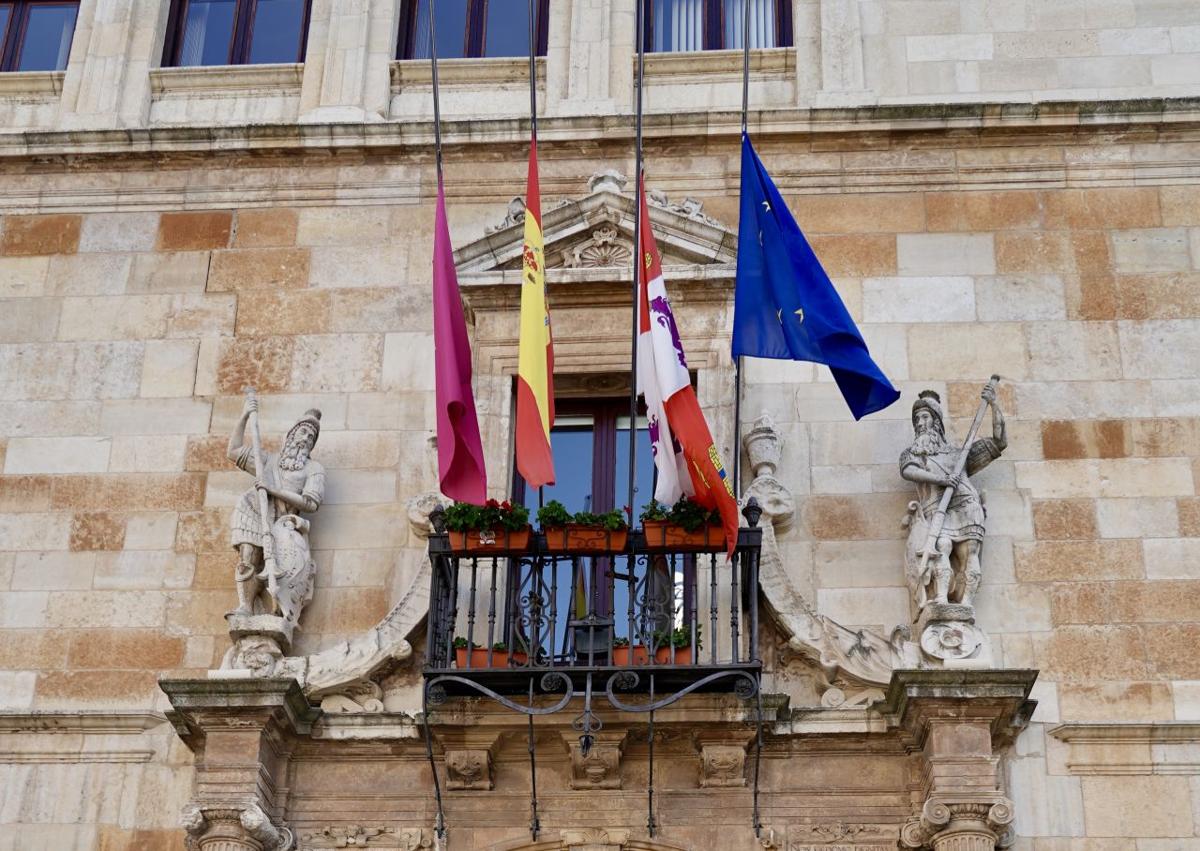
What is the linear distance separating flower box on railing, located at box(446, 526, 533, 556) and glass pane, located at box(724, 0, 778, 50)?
4.43 m

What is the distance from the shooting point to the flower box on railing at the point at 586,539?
12.0 meters

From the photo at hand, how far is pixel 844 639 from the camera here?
40.4 feet

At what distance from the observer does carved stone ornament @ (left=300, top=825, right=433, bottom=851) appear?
12016 millimetres

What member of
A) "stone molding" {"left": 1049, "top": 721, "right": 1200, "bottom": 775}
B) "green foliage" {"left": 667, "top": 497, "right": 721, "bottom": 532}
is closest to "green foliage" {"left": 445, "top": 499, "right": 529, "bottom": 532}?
"green foliage" {"left": 667, "top": 497, "right": 721, "bottom": 532}

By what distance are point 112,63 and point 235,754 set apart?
535 centimetres

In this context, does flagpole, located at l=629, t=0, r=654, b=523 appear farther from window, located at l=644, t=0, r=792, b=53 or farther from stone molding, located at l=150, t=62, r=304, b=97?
stone molding, located at l=150, t=62, r=304, b=97

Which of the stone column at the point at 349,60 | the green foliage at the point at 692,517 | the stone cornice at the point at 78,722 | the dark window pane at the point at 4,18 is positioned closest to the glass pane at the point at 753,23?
the stone column at the point at 349,60

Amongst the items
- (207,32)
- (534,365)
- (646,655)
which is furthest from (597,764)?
(207,32)

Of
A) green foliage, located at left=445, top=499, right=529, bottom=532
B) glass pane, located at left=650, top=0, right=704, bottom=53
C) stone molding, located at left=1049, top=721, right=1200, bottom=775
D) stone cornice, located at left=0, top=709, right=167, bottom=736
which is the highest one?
glass pane, located at left=650, top=0, right=704, bottom=53

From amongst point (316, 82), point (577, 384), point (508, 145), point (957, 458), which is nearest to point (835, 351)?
point (957, 458)

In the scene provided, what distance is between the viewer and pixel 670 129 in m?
14.2

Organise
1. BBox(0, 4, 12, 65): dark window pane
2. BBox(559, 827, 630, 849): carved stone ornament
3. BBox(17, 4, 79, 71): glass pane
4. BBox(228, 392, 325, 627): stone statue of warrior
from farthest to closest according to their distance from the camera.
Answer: BBox(0, 4, 12, 65): dark window pane < BBox(17, 4, 79, 71): glass pane < BBox(228, 392, 325, 627): stone statue of warrior < BBox(559, 827, 630, 849): carved stone ornament

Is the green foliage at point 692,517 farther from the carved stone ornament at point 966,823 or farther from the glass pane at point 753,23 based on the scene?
the glass pane at point 753,23

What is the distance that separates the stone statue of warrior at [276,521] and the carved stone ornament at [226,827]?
126 centimetres
